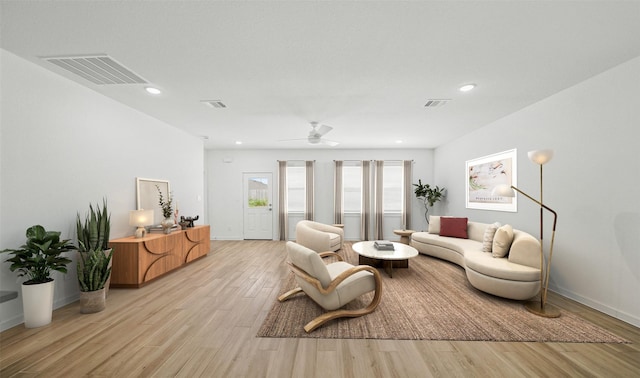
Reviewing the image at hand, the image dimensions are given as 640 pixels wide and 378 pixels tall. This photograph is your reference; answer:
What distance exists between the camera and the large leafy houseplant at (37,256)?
2.39m

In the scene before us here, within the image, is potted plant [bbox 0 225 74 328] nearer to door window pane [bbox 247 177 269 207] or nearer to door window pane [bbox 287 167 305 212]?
door window pane [bbox 247 177 269 207]

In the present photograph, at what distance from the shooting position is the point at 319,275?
8.36ft

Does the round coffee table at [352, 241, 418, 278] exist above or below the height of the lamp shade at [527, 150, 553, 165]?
below

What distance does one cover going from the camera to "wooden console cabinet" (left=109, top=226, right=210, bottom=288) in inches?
137

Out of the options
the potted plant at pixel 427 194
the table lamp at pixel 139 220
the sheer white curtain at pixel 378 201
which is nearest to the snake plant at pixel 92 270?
the table lamp at pixel 139 220

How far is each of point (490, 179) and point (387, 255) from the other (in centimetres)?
268

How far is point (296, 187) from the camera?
24.0 feet

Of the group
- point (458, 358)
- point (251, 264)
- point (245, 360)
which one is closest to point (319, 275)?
point (245, 360)

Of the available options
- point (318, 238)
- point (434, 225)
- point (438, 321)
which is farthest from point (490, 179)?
point (318, 238)

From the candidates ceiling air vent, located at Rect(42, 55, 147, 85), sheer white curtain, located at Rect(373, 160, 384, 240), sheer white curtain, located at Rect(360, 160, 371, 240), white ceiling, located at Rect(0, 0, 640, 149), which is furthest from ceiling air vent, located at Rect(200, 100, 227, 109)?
sheer white curtain, located at Rect(373, 160, 384, 240)

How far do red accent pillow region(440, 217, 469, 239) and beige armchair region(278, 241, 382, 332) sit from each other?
317 centimetres

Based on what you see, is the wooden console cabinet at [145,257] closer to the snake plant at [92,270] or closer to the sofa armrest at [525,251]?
the snake plant at [92,270]

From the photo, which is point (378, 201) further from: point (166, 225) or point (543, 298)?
point (166, 225)

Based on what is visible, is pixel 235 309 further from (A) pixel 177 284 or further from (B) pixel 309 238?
(B) pixel 309 238
